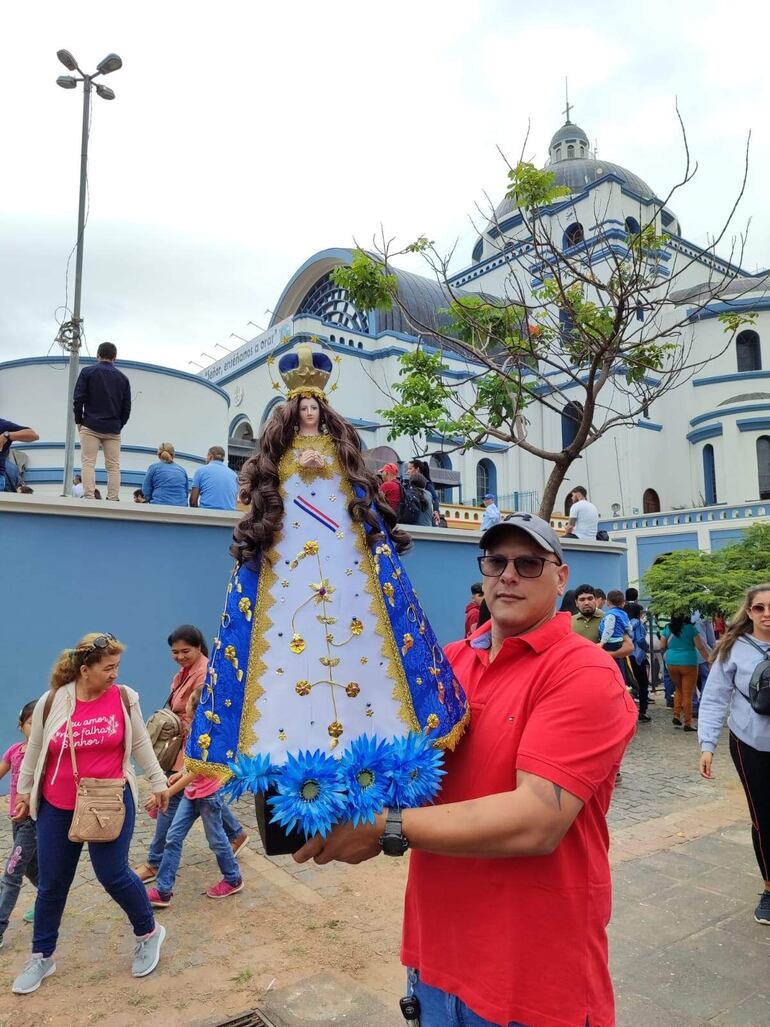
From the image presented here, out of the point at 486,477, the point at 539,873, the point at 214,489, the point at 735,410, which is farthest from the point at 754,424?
the point at 539,873

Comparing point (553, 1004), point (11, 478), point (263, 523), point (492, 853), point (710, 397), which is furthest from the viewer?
point (710, 397)

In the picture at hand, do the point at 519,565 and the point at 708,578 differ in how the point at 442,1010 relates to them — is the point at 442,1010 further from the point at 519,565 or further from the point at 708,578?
the point at 708,578

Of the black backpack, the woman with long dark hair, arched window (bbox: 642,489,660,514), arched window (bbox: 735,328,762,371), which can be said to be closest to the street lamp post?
the black backpack

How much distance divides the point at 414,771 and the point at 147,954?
284cm

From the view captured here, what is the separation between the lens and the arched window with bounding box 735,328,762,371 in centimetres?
2767

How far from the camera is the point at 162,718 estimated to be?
4410 mm

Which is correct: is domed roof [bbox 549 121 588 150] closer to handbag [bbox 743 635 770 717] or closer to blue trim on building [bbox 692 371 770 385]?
blue trim on building [bbox 692 371 770 385]

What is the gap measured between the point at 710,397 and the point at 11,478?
25528mm

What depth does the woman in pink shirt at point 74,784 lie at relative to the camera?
11.3 ft

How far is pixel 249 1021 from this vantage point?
3.13m

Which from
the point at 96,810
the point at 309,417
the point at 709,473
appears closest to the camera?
the point at 309,417

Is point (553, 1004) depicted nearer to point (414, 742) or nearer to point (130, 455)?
point (414, 742)

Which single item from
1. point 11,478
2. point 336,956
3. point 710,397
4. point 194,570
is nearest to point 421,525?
point 194,570

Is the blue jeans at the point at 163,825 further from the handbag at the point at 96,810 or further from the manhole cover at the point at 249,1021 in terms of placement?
the manhole cover at the point at 249,1021
